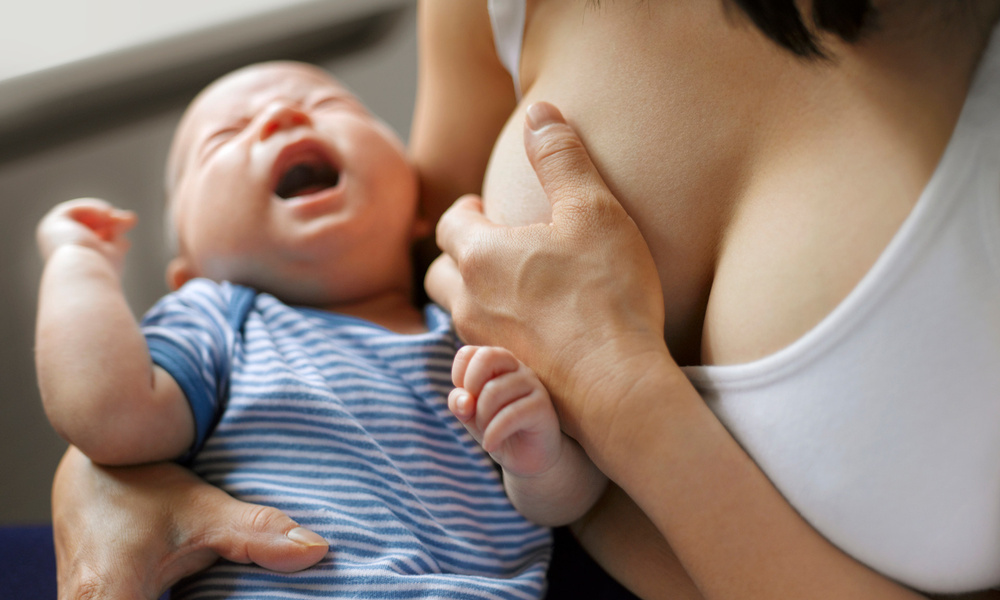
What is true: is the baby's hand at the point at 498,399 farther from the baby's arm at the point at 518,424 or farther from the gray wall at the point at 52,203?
the gray wall at the point at 52,203

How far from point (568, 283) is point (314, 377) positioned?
1.04 ft

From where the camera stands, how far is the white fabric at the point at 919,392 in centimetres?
47

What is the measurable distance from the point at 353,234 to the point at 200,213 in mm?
204

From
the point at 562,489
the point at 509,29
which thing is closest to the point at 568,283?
the point at 562,489

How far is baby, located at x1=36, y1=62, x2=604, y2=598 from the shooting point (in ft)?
2.12

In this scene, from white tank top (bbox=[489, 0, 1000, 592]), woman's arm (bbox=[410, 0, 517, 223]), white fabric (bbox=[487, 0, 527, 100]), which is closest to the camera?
white tank top (bbox=[489, 0, 1000, 592])

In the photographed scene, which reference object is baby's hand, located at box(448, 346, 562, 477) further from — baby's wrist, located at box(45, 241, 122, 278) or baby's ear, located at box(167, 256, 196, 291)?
baby's ear, located at box(167, 256, 196, 291)

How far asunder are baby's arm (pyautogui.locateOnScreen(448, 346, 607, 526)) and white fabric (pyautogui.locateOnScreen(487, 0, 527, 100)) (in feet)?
1.17

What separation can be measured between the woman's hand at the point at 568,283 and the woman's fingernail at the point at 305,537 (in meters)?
0.23

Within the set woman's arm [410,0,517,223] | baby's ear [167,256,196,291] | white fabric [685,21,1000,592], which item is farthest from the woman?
baby's ear [167,256,196,291]

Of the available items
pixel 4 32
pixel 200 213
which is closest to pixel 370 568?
pixel 200 213

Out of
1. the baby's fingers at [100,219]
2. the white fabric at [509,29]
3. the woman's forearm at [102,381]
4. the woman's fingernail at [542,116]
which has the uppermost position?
the white fabric at [509,29]

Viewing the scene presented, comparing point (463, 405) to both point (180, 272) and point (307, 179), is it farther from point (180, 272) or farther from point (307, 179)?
point (180, 272)

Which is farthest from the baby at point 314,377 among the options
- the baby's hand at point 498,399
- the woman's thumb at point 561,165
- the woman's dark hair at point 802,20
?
the woman's dark hair at point 802,20
